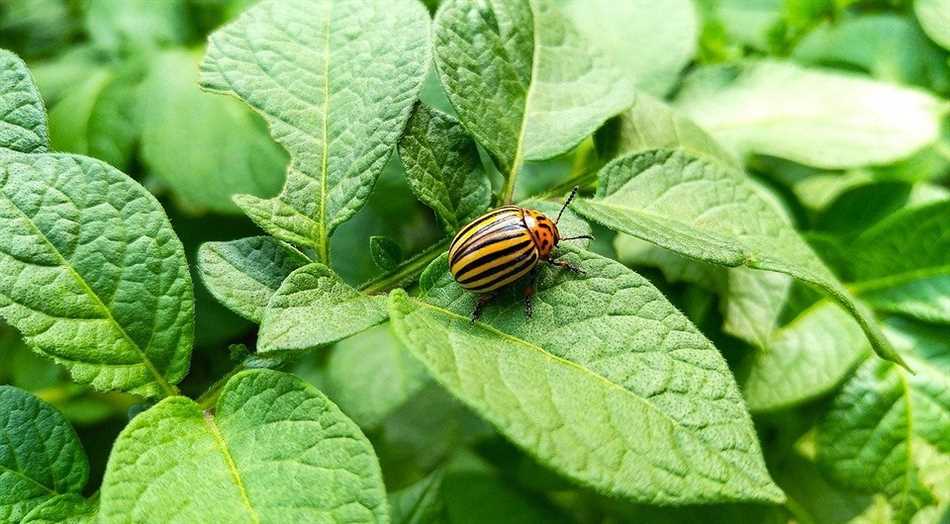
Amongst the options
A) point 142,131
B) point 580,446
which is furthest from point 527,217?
point 142,131

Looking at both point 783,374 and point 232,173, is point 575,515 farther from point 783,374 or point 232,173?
point 232,173

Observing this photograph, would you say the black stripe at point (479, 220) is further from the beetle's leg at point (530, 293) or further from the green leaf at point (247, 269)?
the green leaf at point (247, 269)

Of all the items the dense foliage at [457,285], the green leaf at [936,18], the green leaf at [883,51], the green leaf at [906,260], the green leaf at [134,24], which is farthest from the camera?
the green leaf at [134,24]

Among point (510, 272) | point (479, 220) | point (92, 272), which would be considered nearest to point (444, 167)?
point (479, 220)

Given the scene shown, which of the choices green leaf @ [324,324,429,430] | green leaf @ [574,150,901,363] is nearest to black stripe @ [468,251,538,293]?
green leaf @ [574,150,901,363]

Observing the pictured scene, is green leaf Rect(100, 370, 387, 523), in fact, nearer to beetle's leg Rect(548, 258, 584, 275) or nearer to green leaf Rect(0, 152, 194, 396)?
green leaf Rect(0, 152, 194, 396)

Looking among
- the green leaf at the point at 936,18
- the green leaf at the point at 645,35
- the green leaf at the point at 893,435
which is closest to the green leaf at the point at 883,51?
the green leaf at the point at 936,18

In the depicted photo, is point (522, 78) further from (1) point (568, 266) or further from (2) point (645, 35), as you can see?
(2) point (645, 35)
